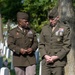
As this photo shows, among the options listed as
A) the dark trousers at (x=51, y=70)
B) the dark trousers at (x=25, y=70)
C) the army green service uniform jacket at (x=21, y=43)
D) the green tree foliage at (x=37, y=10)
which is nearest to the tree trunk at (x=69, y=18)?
the army green service uniform jacket at (x=21, y=43)

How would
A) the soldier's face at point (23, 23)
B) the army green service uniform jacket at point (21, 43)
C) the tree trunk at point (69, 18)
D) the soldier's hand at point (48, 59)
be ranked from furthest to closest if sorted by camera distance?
the tree trunk at point (69, 18) < the army green service uniform jacket at point (21, 43) < the soldier's face at point (23, 23) < the soldier's hand at point (48, 59)

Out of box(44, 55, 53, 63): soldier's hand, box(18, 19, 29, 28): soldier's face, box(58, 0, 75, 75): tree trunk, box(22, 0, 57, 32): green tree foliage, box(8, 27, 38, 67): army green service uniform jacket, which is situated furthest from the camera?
box(22, 0, 57, 32): green tree foliage

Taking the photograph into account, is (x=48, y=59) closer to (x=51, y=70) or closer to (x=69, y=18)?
(x=51, y=70)

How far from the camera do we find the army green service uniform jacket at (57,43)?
6.89m

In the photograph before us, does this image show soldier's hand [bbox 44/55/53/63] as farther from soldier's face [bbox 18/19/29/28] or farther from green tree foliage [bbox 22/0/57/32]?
green tree foliage [bbox 22/0/57/32]

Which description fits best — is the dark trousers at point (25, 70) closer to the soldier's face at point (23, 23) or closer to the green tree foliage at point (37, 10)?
the soldier's face at point (23, 23)

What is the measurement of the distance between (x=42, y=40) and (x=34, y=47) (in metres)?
0.53

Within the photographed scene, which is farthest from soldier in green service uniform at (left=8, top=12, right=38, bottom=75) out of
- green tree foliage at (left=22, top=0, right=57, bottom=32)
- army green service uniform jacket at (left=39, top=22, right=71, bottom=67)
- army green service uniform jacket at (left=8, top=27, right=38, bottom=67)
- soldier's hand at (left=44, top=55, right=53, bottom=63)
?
green tree foliage at (left=22, top=0, right=57, bottom=32)

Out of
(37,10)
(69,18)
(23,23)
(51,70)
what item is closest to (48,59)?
(51,70)

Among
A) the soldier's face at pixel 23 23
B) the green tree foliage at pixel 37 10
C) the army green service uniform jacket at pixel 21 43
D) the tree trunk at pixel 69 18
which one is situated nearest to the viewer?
the soldier's face at pixel 23 23

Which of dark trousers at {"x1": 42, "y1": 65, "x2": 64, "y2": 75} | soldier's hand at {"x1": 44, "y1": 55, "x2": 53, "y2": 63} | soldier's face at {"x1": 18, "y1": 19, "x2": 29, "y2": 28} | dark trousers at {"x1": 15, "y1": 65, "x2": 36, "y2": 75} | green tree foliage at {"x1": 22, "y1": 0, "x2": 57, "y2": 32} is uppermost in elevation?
soldier's face at {"x1": 18, "y1": 19, "x2": 29, "y2": 28}

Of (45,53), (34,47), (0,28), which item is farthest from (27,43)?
(0,28)

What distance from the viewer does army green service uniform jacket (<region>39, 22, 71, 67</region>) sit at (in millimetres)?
6887

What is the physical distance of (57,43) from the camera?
22.6ft
